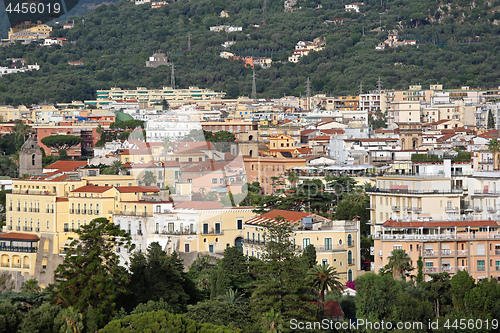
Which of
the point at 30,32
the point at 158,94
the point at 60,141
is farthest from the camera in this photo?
the point at 30,32

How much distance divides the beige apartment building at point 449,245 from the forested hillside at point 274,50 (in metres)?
80.5

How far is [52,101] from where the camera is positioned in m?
120

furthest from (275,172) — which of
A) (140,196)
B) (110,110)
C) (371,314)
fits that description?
(110,110)

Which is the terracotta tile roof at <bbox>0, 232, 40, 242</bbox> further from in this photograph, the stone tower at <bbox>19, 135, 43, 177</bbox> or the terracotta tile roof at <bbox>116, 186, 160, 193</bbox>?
the stone tower at <bbox>19, 135, 43, 177</bbox>

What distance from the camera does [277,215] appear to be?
35406 mm

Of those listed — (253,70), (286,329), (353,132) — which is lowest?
(286,329)

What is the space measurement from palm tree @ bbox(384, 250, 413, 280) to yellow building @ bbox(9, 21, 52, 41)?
133 metres

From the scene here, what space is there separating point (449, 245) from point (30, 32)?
445 feet

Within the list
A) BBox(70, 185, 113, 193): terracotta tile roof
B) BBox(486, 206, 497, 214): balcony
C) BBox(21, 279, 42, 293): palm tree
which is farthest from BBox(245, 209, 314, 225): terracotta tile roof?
BBox(21, 279, 42, 293): palm tree

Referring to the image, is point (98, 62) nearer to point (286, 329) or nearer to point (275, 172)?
point (275, 172)

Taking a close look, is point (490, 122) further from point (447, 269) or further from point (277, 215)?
point (447, 269)

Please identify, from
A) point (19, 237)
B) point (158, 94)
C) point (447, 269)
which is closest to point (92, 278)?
point (447, 269)

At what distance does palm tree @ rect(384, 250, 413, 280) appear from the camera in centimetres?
3058

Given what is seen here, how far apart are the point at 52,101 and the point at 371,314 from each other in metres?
98.0
